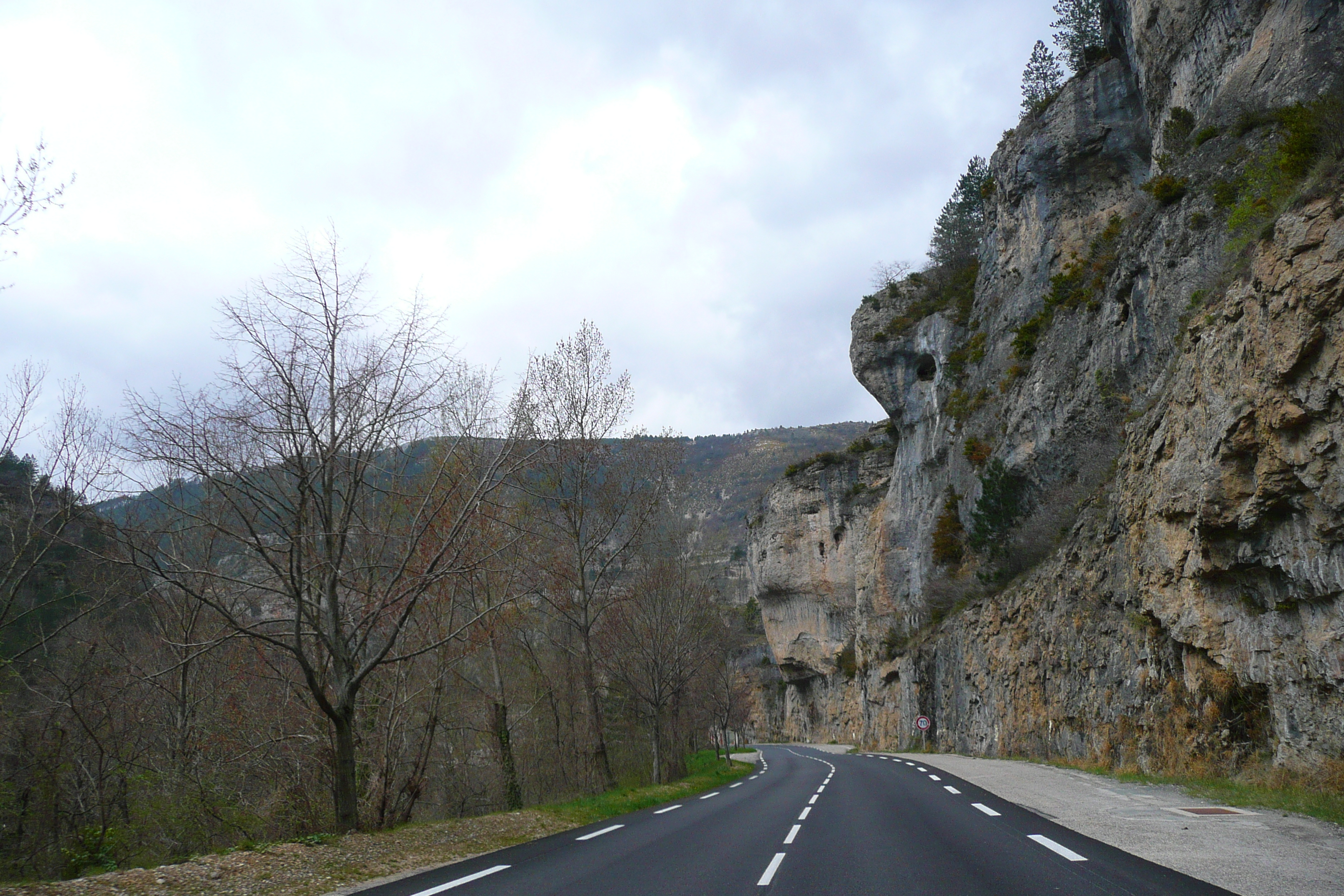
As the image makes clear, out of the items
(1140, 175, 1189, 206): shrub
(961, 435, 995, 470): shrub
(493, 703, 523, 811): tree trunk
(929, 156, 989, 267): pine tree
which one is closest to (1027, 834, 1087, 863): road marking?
(493, 703, 523, 811): tree trunk

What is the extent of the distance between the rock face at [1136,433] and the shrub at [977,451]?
0.19 metres

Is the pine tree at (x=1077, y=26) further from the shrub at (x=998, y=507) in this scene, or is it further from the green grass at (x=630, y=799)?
the green grass at (x=630, y=799)

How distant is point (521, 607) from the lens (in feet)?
65.5

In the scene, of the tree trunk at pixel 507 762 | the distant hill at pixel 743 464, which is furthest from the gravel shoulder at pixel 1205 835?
the distant hill at pixel 743 464

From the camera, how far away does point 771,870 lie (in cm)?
766

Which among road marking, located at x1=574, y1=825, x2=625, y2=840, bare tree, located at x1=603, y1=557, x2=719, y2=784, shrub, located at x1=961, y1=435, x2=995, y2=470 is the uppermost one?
shrub, located at x1=961, y1=435, x2=995, y2=470

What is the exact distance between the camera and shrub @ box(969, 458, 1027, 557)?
33312 mm

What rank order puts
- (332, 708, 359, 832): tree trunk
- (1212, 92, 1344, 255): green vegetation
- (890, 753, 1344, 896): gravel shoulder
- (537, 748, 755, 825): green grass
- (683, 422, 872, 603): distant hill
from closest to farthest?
(890, 753, 1344, 896): gravel shoulder → (332, 708, 359, 832): tree trunk → (1212, 92, 1344, 255): green vegetation → (537, 748, 755, 825): green grass → (683, 422, 872, 603): distant hill

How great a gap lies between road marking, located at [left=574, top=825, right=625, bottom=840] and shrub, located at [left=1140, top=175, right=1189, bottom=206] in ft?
73.5

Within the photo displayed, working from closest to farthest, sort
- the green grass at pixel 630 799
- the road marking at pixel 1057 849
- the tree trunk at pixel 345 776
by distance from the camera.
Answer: the road marking at pixel 1057 849
the tree trunk at pixel 345 776
the green grass at pixel 630 799

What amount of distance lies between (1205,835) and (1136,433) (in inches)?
502

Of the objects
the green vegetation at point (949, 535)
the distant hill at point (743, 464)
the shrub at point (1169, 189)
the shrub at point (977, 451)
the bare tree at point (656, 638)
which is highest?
the distant hill at point (743, 464)

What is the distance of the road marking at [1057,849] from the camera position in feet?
23.5

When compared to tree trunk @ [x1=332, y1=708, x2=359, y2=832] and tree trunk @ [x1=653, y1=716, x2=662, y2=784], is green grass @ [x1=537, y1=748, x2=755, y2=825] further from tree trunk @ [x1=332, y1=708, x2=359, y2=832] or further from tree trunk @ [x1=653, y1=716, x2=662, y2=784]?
tree trunk @ [x1=332, y1=708, x2=359, y2=832]
